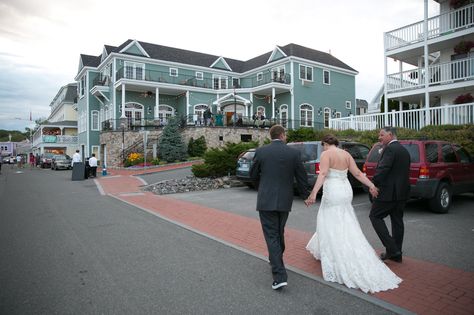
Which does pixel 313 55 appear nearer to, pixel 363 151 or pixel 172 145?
pixel 172 145

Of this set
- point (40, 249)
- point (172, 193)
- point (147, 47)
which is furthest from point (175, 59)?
point (40, 249)

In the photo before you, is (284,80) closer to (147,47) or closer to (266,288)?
(147,47)

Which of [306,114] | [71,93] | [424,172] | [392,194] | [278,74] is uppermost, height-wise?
[71,93]

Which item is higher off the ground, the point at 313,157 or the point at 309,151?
the point at 309,151

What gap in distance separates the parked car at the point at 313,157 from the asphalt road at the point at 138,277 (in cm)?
465

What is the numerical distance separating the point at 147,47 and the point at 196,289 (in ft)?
117

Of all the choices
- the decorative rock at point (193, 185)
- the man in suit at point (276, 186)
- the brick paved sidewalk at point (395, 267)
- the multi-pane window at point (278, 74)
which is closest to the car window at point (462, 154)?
the brick paved sidewalk at point (395, 267)

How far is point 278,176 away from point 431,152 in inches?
231

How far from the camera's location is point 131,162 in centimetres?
2566

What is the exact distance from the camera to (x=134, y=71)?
32.8 metres

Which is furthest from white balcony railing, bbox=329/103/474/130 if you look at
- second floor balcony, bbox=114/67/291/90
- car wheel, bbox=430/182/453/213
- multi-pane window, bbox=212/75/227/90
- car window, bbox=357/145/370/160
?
multi-pane window, bbox=212/75/227/90

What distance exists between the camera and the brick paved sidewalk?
364 centimetres

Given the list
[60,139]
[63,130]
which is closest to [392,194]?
[60,139]

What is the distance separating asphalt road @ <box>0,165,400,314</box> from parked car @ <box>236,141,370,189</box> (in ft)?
15.3
